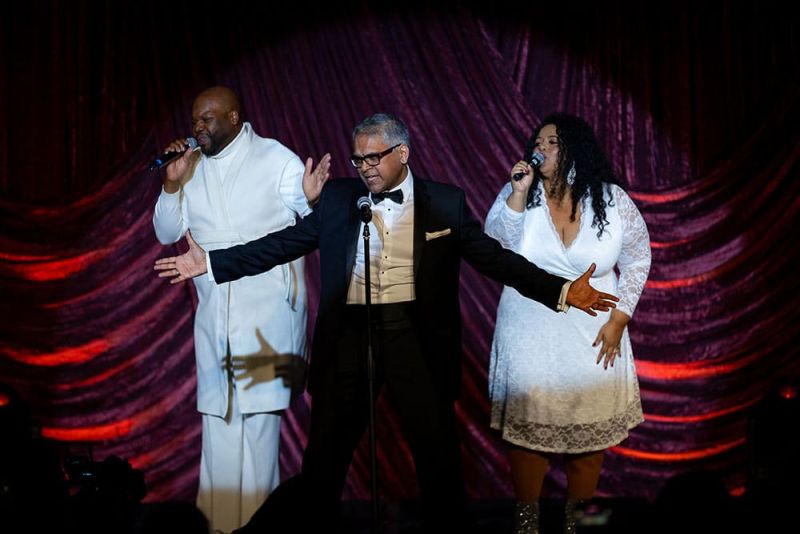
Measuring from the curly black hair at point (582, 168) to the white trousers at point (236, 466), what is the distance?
1.70 metres

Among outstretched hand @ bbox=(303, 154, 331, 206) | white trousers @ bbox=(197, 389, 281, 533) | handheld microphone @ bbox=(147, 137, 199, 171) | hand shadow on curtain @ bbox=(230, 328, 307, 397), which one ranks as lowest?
white trousers @ bbox=(197, 389, 281, 533)

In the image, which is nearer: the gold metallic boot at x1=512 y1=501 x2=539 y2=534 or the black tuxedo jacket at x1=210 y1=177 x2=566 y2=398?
the black tuxedo jacket at x1=210 y1=177 x2=566 y2=398

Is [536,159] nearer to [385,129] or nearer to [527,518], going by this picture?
[385,129]

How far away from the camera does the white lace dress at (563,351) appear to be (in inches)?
180

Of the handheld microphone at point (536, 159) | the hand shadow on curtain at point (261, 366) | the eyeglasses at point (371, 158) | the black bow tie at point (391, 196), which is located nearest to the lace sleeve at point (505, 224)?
the handheld microphone at point (536, 159)

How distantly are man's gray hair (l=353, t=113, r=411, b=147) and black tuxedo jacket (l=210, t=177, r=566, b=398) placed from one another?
0.73 feet

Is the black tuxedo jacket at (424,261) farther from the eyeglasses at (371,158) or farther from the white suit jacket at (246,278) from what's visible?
the white suit jacket at (246,278)

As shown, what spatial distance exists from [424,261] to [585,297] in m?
0.68

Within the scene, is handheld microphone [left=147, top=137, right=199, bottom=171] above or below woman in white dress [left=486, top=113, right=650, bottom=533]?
above

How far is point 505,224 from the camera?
183 inches

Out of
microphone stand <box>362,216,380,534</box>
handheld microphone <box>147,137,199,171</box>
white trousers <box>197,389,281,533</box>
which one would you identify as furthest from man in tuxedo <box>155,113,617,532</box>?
white trousers <box>197,389,281,533</box>

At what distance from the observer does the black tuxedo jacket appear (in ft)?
14.0

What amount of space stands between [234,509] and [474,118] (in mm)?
2583

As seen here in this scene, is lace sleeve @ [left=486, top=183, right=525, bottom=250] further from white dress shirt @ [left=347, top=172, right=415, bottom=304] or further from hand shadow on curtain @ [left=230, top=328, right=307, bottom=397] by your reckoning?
hand shadow on curtain @ [left=230, top=328, right=307, bottom=397]
